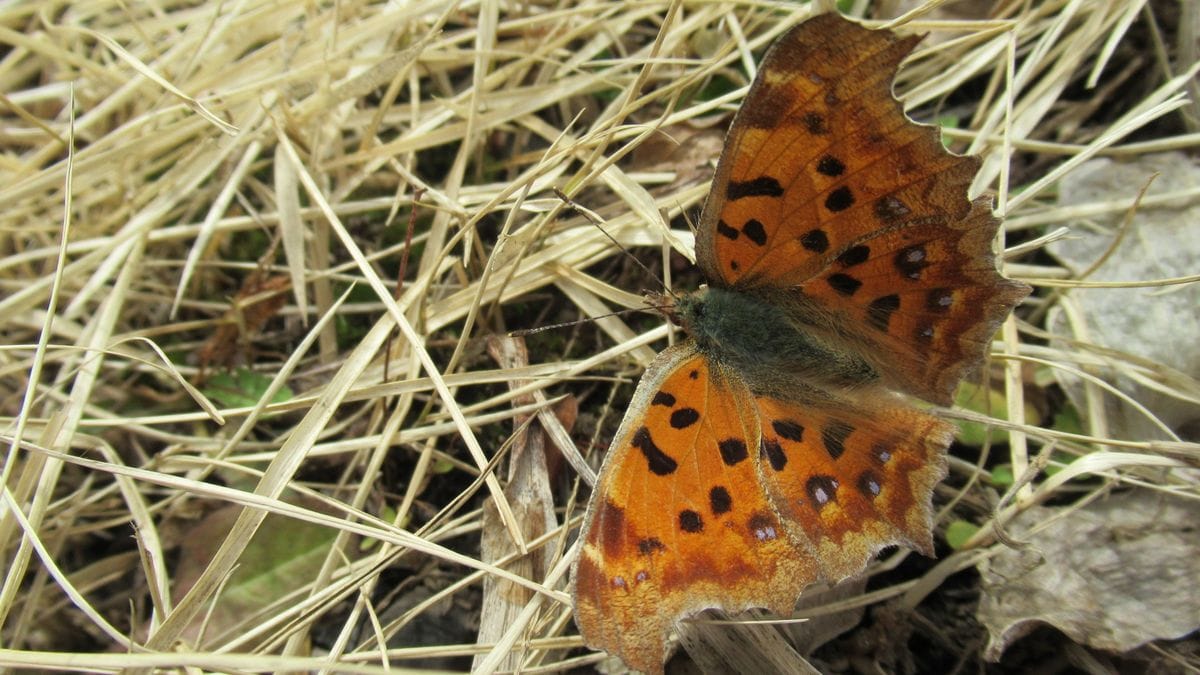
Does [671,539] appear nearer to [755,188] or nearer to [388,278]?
[755,188]

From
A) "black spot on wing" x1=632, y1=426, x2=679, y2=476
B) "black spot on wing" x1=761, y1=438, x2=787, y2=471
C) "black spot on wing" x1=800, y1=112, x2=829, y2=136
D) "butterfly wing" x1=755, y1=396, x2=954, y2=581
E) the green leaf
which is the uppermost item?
"black spot on wing" x1=800, y1=112, x2=829, y2=136

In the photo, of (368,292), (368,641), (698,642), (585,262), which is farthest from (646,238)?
(368,641)

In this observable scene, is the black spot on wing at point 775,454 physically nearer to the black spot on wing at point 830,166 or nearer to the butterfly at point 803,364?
the butterfly at point 803,364

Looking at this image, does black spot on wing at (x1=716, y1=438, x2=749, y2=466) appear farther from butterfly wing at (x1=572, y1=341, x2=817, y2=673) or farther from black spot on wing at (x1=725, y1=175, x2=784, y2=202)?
black spot on wing at (x1=725, y1=175, x2=784, y2=202)

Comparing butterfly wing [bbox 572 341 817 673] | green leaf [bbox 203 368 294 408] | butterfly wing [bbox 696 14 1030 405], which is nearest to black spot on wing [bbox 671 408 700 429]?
butterfly wing [bbox 572 341 817 673]

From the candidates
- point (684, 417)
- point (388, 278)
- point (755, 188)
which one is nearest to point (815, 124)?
point (755, 188)

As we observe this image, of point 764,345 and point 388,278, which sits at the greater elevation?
point 388,278
